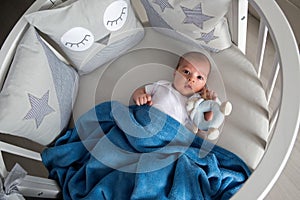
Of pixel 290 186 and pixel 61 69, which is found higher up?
pixel 61 69

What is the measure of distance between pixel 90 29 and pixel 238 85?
0.36 metres

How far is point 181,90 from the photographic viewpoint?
1.01 metres

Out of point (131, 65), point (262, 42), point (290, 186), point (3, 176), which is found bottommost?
point (290, 186)

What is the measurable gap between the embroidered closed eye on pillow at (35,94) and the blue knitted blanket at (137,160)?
0.17 feet

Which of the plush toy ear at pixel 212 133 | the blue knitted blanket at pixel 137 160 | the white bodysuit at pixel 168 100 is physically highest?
the white bodysuit at pixel 168 100

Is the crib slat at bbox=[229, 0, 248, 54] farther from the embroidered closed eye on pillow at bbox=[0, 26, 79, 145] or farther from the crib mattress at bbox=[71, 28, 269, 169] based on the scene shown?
the embroidered closed eye on pillow at bbox=[0, 26, 79, 145]

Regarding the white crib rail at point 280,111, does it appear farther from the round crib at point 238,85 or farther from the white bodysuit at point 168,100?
the white bodysuit at point 168,100

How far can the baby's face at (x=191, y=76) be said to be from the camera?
39.4 inches

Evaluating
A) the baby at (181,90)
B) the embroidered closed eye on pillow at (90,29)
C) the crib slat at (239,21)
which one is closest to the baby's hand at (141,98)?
the baby at (181,90)

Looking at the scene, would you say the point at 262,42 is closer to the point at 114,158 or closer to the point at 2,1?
the point at 114,158

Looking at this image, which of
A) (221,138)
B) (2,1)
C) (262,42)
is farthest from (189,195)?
(2,1)

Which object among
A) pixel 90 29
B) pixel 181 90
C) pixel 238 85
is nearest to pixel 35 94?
pixel 90 29

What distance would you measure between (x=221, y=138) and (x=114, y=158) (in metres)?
0.24

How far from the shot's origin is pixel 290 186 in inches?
48.7
